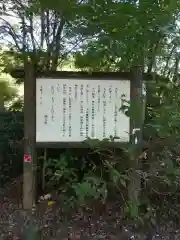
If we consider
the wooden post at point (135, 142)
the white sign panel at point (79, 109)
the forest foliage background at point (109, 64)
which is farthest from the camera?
the white sign panel at point (79, 109)

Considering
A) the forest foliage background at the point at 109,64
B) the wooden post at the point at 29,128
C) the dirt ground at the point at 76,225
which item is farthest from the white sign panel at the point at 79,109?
the dirt ground at the point at 76,225

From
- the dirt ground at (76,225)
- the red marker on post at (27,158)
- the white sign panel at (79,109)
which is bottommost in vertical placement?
the dirt ground at (76,225)

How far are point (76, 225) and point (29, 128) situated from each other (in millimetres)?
1054

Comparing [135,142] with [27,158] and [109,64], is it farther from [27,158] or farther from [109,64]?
[27,158]

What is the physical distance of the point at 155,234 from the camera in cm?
340

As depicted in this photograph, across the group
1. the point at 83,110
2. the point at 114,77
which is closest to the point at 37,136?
the point at 83,110

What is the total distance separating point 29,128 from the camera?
347 centimetres

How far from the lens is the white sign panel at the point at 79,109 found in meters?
3.44

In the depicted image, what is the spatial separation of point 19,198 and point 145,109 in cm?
168

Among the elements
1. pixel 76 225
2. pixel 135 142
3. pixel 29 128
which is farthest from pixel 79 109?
pixel 76 225

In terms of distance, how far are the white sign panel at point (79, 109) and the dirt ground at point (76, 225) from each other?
2.50 feet

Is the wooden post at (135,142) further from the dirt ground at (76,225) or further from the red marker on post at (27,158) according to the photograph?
the red marker on post at (27,158)

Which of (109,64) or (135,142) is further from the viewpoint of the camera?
(109,64)

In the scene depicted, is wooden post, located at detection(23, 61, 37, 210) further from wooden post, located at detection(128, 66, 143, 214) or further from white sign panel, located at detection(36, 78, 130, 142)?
wooden post, located at detection(128, 66, 143, 214)
